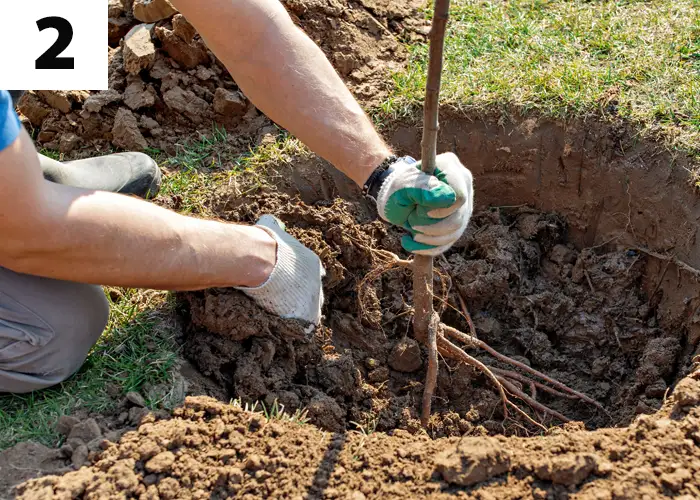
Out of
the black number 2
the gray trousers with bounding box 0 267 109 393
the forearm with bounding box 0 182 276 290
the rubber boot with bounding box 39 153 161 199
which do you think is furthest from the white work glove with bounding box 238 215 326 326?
the black number 2

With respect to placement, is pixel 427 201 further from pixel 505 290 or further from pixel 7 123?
pixel 7 123

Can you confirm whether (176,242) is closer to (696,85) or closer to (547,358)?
(547,358)

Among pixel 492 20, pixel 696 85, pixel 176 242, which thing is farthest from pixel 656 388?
pixel 492 20

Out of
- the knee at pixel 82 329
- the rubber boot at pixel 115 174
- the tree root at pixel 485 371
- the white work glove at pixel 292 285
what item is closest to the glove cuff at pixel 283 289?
the white work glove at pixel 292 285

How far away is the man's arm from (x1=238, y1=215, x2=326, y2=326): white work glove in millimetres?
80

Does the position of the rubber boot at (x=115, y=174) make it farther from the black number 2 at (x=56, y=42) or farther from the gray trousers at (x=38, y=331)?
the gray trousers at (x=38, y=331)

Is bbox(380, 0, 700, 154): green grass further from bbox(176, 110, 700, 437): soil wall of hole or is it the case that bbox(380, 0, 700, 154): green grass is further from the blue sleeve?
the blue sleeve

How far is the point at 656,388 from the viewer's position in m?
2.55

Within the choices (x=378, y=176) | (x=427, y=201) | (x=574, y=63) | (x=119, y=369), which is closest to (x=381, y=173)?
(x=378, y=176)

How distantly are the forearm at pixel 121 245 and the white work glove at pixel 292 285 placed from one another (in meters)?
0.12

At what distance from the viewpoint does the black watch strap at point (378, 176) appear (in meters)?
2.36

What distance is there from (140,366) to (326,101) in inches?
43.6

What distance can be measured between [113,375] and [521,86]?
2071mm

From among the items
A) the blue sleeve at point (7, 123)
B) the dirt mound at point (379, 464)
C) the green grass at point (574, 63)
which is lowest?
the dirt mound at point (379, 464)
